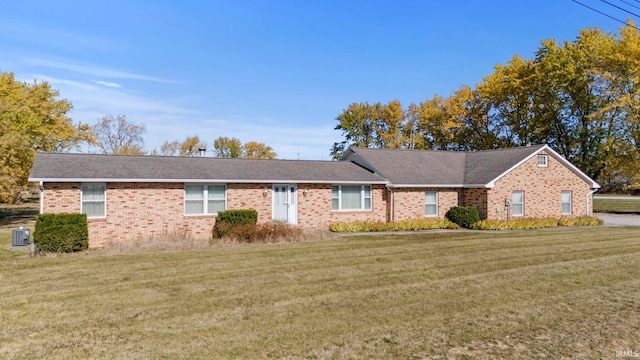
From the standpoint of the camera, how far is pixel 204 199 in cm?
2044

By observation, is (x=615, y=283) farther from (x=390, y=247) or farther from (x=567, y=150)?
(x=567, y=150)

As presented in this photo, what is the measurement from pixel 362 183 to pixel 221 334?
17.6 meters

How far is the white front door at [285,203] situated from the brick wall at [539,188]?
1175 cm

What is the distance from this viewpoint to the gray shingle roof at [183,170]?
1814cm

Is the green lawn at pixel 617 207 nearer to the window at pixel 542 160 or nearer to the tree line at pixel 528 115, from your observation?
the tree line at pixel 528 115

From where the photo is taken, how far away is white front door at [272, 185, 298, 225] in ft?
73.3

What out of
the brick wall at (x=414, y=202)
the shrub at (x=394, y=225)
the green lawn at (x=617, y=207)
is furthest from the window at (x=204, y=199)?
the green lawn at (x=617, y=207)

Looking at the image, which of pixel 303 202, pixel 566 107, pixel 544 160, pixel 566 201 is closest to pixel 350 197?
pixel 303 202

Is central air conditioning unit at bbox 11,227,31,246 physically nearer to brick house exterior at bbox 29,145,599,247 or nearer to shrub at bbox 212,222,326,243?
brick house exterior at bbox 29,145,599,247

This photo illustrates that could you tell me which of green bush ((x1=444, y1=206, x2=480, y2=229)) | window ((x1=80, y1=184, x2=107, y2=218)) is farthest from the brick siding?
green bush ((x1=444, y1=206, x2=480, y2=229))

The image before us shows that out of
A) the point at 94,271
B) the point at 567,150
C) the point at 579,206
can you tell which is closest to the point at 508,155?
the point at 579,206

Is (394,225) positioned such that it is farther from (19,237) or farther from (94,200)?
(19,237)

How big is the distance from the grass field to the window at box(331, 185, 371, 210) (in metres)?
8.12

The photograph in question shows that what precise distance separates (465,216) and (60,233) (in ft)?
66.9
